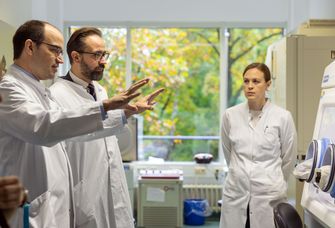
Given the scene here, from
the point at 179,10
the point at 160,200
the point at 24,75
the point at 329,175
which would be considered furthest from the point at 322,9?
the point at 24,75

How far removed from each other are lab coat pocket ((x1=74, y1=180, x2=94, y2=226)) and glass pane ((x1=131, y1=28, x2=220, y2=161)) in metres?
3.51

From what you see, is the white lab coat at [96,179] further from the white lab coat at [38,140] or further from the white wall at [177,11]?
the white wall at [177,11]

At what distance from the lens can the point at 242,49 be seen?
5465mm

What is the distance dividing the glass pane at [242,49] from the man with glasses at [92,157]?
3466 millimetres

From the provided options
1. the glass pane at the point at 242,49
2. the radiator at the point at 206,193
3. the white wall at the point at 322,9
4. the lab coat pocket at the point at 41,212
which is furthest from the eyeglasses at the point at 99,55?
the glass pane at the point at 242,49

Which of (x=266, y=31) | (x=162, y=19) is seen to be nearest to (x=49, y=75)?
(x=162, y=19)

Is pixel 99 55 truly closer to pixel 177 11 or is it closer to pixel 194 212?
pixel 194 212

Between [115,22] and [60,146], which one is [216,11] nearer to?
[115,22]

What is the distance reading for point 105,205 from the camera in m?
2.00

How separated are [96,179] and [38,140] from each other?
1.94ft

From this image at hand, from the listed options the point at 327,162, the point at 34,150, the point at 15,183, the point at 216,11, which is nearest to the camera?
the point at 15,183

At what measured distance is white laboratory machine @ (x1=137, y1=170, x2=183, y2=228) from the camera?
4.52 metres

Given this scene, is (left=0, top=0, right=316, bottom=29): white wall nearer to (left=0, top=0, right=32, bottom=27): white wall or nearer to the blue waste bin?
(left=0, top=0, right=32, bottom=27): white wall

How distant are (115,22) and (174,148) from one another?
1701mm
